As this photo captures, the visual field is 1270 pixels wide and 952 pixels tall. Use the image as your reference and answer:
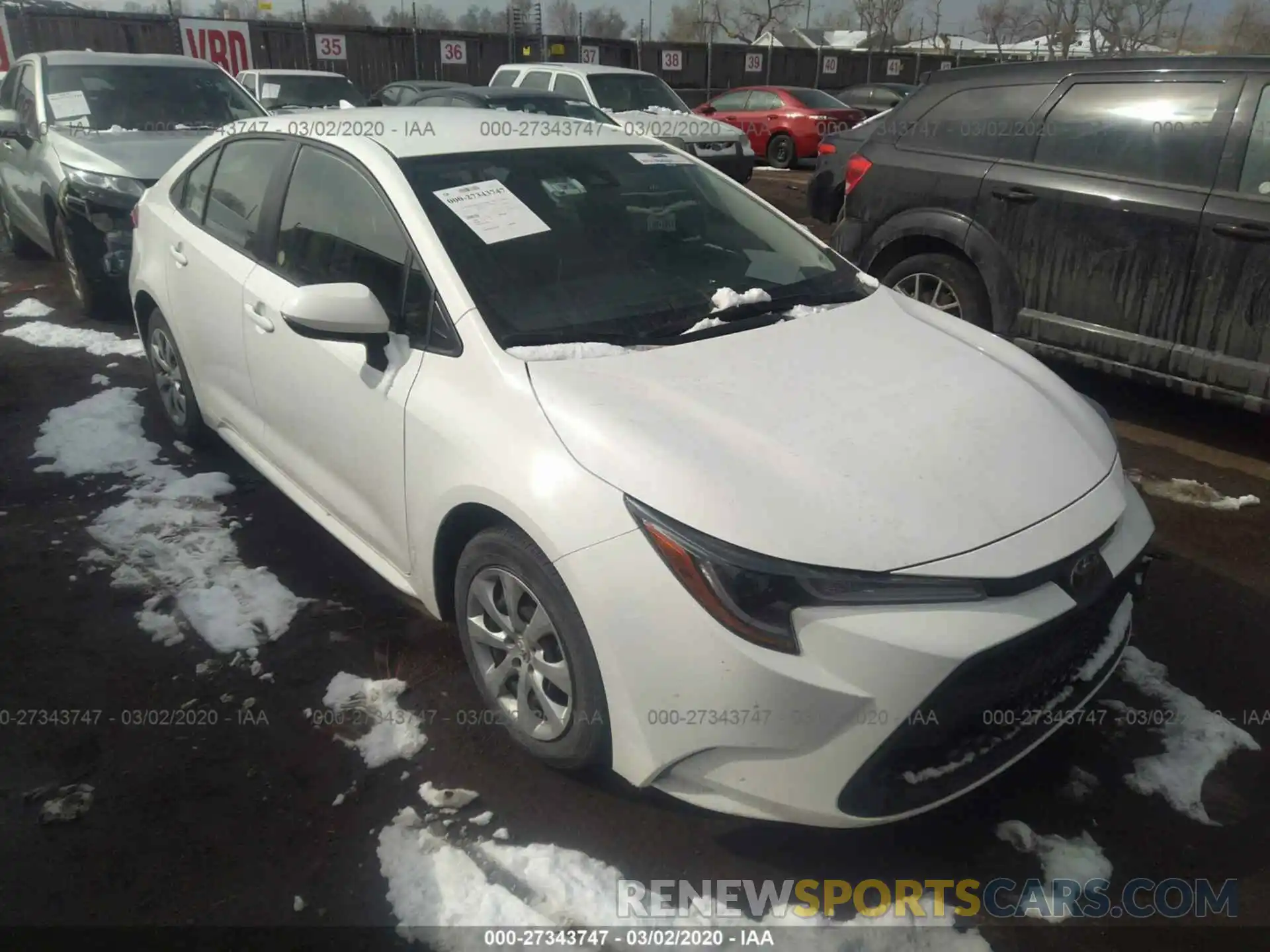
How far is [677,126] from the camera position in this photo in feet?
39.1

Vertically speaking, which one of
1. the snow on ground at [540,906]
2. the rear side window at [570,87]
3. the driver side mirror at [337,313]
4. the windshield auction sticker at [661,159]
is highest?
the rear side window at [570,87]

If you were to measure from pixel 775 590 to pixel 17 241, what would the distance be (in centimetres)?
901

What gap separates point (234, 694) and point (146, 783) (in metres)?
0.38

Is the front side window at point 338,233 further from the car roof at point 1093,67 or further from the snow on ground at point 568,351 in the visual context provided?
the car roof at point 1093,67

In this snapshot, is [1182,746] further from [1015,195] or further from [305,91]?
[305,91]

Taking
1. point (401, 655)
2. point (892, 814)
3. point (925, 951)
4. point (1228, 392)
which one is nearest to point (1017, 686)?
point (892, 814)

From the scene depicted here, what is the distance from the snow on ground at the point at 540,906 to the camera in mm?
2107

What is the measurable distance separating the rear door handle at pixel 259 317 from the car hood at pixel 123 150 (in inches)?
134

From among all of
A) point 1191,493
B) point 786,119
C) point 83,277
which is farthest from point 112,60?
point 786,119

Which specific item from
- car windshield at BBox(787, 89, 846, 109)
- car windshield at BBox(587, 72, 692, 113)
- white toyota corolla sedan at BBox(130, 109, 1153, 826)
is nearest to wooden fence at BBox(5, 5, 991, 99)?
car windshield at BBox(787, 89, 846, 109)

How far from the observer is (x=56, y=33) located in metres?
17.8

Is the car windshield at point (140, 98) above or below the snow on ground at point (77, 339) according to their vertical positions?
above

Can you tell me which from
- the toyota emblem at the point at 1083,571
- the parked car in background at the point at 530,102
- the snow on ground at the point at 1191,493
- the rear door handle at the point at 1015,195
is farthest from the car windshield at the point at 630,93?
the toyota emblem at the point at 1083,571

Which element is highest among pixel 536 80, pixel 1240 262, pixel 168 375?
pixel 536 80
